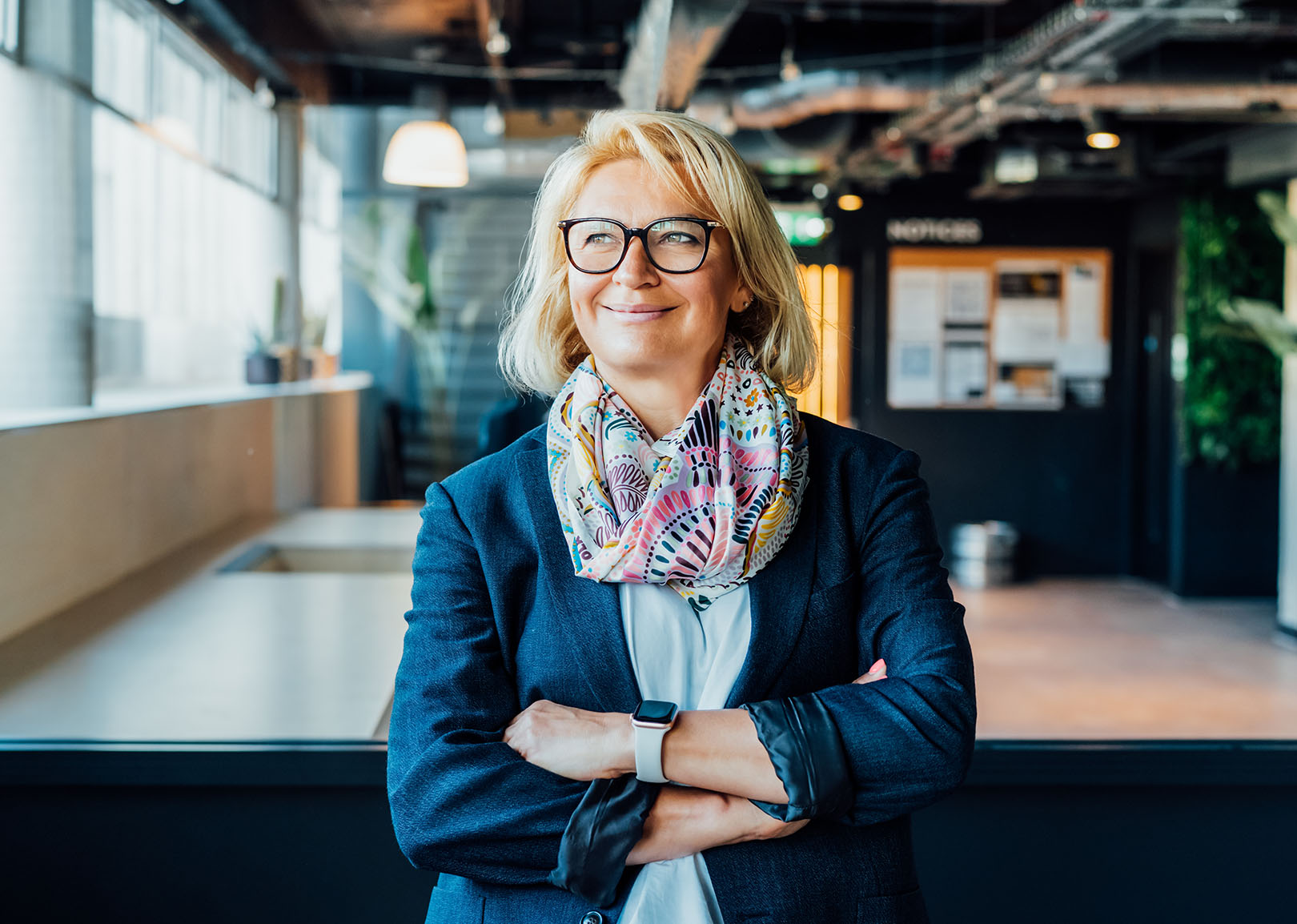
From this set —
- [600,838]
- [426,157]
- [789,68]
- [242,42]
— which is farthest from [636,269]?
[789,68]

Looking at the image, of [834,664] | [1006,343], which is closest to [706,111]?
[1006,343]

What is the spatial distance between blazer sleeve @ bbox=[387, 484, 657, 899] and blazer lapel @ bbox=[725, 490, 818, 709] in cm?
16

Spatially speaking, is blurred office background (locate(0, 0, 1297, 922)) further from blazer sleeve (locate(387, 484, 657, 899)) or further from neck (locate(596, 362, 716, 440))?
blazer sleeve (locate(387, 484, 657, 899))

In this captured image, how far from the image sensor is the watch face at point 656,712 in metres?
1.21

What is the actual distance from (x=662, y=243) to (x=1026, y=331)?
328 inches

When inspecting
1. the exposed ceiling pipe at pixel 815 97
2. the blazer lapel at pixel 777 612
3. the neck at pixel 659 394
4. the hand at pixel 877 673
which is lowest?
the hand at pixel 877 673

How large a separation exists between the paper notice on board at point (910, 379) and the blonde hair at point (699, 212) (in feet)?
25.6

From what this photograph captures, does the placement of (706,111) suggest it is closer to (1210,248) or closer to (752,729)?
(1210,248)

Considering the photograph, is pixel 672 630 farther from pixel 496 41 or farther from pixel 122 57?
pixel 496 41

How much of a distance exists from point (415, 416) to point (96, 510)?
32.4 inches

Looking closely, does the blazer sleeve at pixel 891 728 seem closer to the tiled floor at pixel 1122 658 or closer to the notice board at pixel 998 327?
the tiled floor at pixel 1122 658

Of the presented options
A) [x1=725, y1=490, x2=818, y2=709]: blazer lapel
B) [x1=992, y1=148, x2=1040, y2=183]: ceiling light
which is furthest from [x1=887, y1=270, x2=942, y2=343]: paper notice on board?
[x1=725, y1=490, x2=818, y2=709]: blazer lapel

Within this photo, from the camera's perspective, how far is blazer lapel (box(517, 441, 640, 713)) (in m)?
1.29

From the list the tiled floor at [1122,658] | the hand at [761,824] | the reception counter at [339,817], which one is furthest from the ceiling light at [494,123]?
the hand at [761,824]
